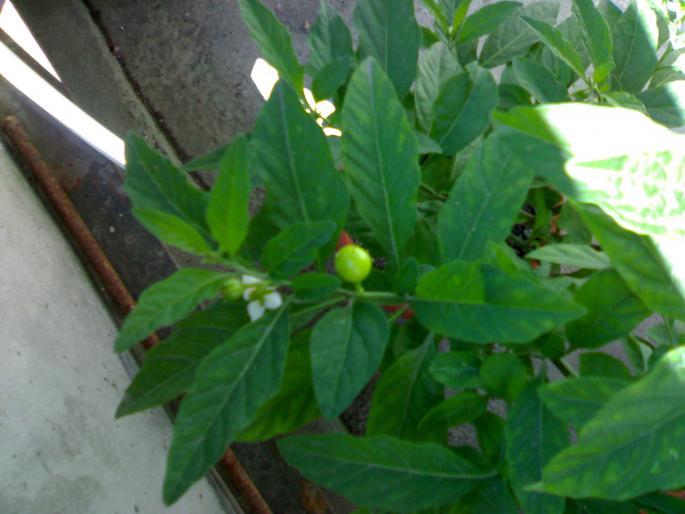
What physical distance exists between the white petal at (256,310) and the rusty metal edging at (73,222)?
976 millimetres

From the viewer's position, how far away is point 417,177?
2.27 feet

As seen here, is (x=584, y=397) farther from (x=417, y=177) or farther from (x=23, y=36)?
(x=23, y=36)

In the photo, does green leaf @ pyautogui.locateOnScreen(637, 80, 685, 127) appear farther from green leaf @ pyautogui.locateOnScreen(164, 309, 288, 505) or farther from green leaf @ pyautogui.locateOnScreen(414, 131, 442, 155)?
green leaf @ pyautogui.locateOnScreen(164, 309, 288, 505)

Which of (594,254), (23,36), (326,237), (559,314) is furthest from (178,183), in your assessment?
(23,36)

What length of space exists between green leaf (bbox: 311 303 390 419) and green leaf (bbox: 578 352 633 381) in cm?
26

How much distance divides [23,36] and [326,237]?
1.64 metres

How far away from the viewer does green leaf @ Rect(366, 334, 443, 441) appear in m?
0.78

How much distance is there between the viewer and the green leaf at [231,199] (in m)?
0.55

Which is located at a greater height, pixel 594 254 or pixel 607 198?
pixel 607 198

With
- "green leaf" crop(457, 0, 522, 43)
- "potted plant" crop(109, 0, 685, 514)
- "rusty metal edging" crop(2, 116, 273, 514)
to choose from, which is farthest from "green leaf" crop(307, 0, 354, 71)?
"rusty metal edging" crop(2, 116, 273, 514)

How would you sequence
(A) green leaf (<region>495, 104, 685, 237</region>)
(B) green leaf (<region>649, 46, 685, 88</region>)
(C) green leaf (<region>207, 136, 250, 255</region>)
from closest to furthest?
1. (A) green leaf (<region>495, 104, 685, 237</region>)
2. (C) green leaf (<region>207, 136, 250, 255</region>)
3. (B) green leaf (<region>649, 46, 685, 88</region>)

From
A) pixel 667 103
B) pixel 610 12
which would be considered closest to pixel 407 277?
pixel 667 103

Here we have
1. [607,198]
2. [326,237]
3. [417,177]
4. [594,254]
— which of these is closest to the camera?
[607,198]

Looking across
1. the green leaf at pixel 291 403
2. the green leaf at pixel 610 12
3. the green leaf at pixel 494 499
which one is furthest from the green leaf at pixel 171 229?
the green leaf at pixel 610 12
